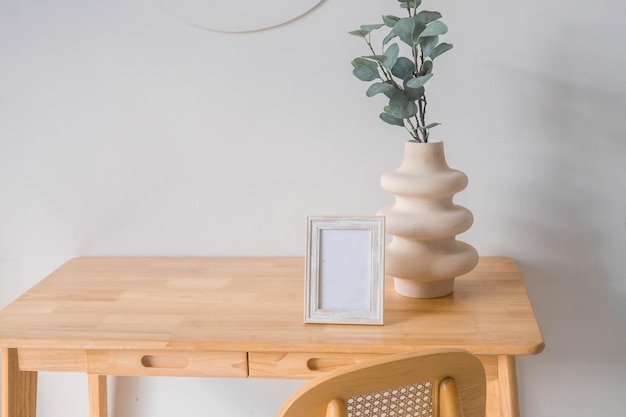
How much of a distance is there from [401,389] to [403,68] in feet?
2.19

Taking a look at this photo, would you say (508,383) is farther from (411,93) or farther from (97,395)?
(97,395)

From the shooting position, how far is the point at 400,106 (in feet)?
5.20

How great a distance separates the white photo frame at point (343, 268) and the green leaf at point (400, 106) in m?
0.20

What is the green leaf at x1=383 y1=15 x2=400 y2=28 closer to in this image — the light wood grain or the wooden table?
the wooden table

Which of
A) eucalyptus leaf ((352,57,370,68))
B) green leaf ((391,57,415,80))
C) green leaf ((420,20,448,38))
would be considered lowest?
green leaf ((391,57,415,80))

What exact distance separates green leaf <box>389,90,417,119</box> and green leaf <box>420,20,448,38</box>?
0.12 meters

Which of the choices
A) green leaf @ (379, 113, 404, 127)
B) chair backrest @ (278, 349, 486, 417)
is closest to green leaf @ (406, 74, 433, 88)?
green leaf @ (379, 113, 404, 127)

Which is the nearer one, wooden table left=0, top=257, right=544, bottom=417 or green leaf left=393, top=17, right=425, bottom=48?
wooden table left=0, top=257, right=544, bottom=417

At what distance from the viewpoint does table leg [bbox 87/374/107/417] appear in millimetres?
2018

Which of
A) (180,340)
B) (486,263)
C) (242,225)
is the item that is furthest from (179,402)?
(486,263)

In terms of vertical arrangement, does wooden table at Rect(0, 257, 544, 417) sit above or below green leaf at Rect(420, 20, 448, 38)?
below

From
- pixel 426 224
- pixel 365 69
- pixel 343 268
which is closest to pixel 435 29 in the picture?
pixel 365 69

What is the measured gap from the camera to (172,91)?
193cm

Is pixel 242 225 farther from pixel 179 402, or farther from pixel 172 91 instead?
pixel 179 402
